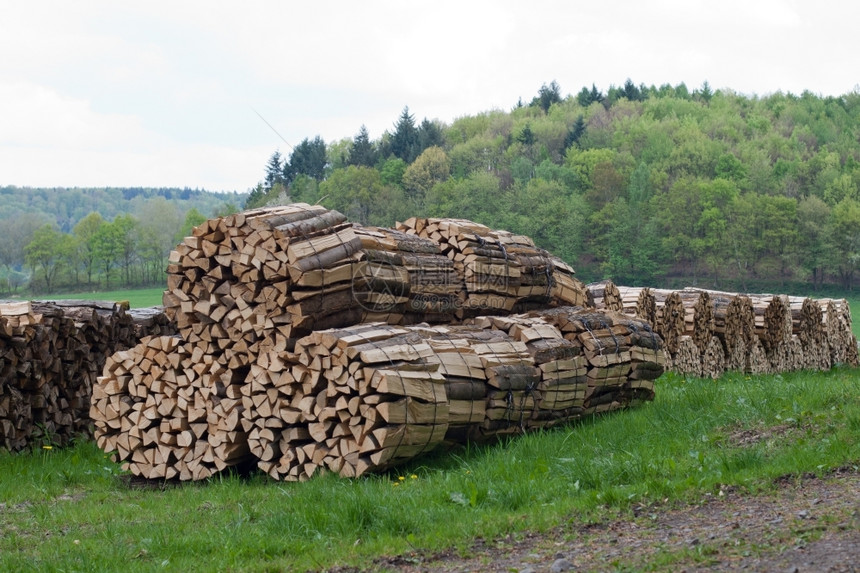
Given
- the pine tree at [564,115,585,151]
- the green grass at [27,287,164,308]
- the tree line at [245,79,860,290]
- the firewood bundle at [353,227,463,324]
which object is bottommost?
the green grass at [27,287,164,308]

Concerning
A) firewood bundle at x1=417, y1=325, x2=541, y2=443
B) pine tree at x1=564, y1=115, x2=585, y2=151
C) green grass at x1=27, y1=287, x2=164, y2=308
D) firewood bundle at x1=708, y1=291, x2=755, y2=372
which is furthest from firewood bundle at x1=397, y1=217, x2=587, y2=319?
pine tree at x1=564, y1=115, x2=585, y2=151

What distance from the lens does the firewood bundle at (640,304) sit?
17.4 m

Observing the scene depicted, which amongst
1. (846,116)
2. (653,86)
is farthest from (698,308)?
(653,86)

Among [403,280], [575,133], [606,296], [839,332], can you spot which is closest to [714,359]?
[606,296]

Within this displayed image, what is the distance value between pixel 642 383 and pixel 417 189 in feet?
226

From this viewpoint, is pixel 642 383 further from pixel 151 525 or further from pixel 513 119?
pixel 513 119

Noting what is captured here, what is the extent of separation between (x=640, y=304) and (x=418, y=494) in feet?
37.1

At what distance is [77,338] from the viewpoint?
38.3 feet

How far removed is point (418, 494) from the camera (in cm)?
697

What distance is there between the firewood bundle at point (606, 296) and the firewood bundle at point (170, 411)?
9464mm

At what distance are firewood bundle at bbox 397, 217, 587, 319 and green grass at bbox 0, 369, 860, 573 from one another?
1915 millimetres

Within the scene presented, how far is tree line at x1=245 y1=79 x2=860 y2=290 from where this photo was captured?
7250cm

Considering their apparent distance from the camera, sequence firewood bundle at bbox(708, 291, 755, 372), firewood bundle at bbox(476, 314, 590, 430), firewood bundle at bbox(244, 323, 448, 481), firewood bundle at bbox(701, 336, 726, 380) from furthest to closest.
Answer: firewood bundle at bbox(708, 291, 755, 372) < firewood bundle at bbox(701, 336, 726, 380) < firewood bundle at bbox(476, 314, 590, 430) < firewood bundle at bbox(244, 323, 448, 481)

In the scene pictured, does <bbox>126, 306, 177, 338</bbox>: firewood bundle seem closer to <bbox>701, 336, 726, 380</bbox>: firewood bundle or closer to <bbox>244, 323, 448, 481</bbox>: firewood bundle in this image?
<bbox>244, 323, 448, 481</bbox>: firewood bundle
